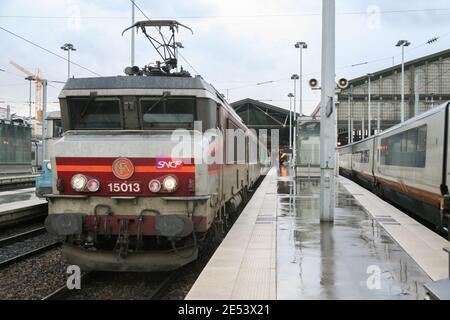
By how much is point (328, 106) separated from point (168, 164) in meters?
5.08

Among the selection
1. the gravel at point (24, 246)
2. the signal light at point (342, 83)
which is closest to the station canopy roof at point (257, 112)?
the signal light at point (342, 83)

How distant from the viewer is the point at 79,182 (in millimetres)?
7207

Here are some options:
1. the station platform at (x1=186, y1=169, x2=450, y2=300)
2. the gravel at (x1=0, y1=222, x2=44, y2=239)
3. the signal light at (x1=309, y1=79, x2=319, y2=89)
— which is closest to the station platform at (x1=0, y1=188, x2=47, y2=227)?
the gravel at (x1=0, y1=222, x2=44, y2=239)

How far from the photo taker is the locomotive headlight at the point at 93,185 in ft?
23.5

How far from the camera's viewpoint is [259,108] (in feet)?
154

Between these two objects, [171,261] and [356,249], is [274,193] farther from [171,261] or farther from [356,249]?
[171,261]

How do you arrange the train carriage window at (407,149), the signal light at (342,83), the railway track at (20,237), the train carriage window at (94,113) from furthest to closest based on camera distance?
1. the signal light at (342,83)
2. the train carriage window at (407,149)
3. the railway track at (20,237)
4. the train carriage window at (94,113)

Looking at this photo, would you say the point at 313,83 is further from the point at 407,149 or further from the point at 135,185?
the point at 135,185

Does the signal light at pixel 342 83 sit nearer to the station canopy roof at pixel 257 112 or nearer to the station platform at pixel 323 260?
the station platform at pixel 323 260

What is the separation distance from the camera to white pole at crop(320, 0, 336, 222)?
430 inches

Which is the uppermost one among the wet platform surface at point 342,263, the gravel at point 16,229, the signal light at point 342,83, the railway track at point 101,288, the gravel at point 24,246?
the signal light at point 342,83

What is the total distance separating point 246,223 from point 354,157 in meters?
23.2

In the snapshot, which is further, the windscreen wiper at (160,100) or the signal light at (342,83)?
the signal light at (342,83)

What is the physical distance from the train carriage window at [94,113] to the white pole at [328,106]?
5108 mm
